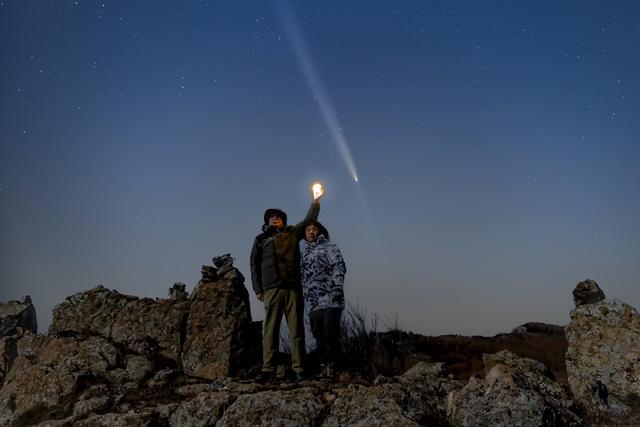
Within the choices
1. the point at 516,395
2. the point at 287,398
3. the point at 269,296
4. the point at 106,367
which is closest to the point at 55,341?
the point at 106,367

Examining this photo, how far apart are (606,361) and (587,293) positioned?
46.7 inches

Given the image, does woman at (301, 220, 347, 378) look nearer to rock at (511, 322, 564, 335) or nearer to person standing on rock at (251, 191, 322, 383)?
person standing on rock at (251, 191, 322, 383)

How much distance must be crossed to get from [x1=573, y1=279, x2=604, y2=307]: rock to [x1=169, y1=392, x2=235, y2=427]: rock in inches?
220

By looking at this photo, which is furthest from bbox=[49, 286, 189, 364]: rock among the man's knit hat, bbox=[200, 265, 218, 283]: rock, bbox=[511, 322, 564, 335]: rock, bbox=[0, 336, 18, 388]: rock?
bbox=[511, 322, 564, 335]: rock

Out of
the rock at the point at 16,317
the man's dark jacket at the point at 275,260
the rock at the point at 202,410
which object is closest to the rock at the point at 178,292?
the man's dark jacket at the point at 275,260

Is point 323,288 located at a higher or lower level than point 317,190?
lower

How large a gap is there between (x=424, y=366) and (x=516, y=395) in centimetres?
293

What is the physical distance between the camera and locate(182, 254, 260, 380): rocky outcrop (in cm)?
916

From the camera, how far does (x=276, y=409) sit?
6.68 m

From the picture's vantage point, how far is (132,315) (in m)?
10.6

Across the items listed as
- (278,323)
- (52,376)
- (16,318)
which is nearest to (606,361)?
(278,323)

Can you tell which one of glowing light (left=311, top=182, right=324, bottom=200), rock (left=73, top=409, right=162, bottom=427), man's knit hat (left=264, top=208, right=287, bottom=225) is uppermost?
glowing light (left=311, top=182, right=324, bottom=200)

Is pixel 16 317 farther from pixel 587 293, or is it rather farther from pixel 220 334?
pixel 587 293

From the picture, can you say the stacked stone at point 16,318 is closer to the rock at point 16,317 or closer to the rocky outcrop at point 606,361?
the rock at point 16,317
